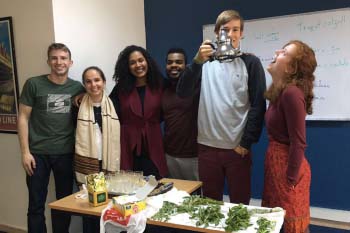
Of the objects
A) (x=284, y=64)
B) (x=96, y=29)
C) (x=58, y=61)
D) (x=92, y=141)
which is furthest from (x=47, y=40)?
(x=284, y=64)

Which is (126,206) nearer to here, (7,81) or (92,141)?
(92,141)

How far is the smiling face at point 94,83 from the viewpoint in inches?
97.1

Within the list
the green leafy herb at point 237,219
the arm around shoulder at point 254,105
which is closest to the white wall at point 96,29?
the arm around shoulder at point 254,105

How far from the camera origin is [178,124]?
2.47 metres

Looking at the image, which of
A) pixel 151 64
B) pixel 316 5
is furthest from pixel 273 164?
pixel 316 5

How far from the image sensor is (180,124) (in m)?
2.47

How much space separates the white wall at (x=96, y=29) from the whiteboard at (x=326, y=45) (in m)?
1.26

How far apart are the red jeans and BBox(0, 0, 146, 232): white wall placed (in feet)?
4.24

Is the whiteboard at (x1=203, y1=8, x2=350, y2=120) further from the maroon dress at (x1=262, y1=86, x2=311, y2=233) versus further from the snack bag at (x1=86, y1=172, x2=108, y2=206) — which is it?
the snack bag at (x1=86, y1=172, x2=108, y2=206)

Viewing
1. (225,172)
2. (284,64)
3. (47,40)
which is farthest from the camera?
(47,40)

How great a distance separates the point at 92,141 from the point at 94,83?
391 mm

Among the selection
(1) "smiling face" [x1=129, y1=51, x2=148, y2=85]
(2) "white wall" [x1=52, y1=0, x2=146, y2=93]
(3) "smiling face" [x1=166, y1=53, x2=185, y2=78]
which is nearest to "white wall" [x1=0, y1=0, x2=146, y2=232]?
(2) "white wall" [x1=52, y1=0, x2=146, y2=93]

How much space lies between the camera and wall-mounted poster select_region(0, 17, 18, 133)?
9.35ft

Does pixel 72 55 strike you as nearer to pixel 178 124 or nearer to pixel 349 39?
pixel 178 124
